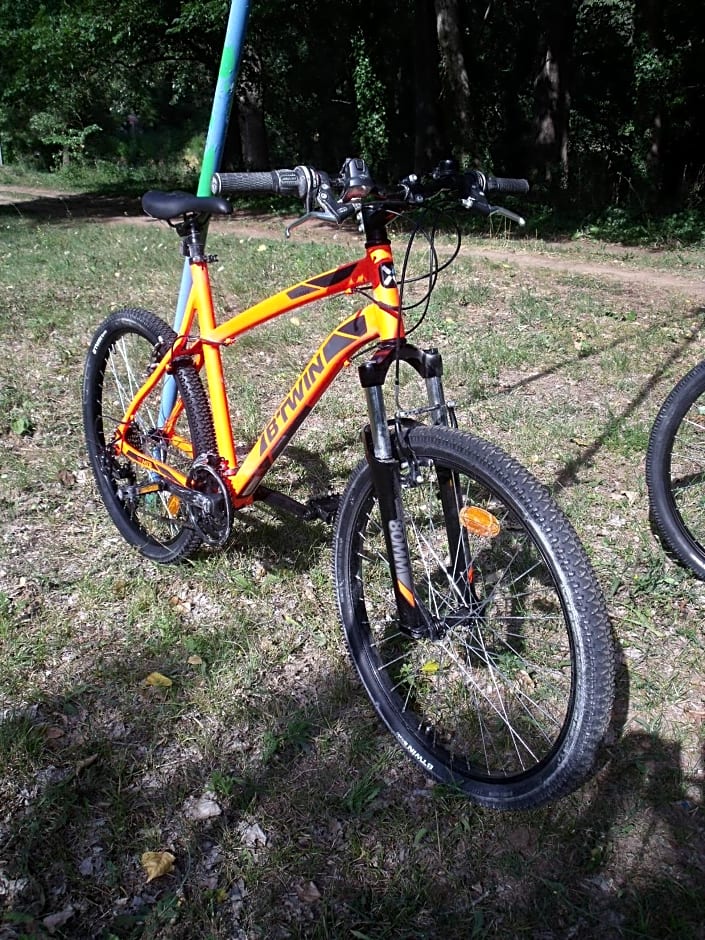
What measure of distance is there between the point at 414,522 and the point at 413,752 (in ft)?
2.36

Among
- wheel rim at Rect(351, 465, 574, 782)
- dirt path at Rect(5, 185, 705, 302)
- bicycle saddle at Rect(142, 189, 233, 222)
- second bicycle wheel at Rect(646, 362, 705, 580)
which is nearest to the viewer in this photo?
wheel rim at Rect(351, 465, 574, 782)

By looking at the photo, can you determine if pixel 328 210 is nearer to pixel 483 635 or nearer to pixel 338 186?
pixel 338 186

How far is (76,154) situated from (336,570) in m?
31.0

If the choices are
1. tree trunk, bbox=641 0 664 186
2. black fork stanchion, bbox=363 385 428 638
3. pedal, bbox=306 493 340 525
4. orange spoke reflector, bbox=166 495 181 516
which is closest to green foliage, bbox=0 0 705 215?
tree trunk, bbox=641 0 664 186

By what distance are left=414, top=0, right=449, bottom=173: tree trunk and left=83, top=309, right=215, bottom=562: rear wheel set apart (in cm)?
1317

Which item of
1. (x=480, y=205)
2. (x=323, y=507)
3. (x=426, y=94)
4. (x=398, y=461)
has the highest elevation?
(x=426, y=94)

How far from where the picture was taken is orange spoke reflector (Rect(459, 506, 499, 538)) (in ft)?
6.80

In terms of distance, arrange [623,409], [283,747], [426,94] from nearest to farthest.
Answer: [283,747], [623,409], [426,94]

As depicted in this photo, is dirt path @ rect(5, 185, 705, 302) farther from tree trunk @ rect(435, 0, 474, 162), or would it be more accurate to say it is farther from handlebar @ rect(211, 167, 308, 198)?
handlebar @ rect(211, 167, 308, 198)

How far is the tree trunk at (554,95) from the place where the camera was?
14938 millimetres

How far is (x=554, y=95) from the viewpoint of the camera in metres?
14.9

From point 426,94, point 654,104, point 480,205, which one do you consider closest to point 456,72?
point 426,94

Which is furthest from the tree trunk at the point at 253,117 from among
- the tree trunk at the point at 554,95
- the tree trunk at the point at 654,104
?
the tree trunk at the point at 654,104

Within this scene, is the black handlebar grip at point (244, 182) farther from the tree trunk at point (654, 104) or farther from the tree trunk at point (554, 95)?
the tree trunk at point (554, 95)
